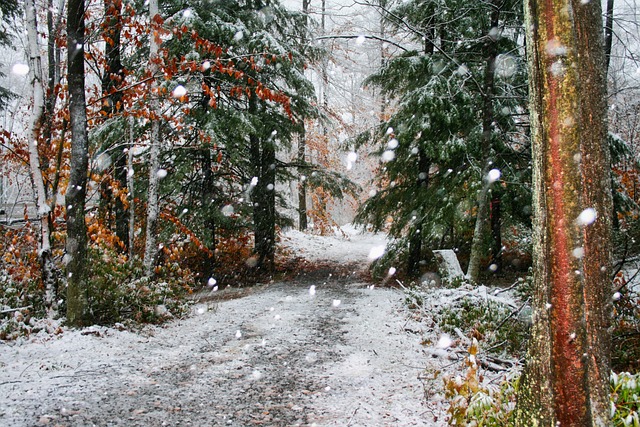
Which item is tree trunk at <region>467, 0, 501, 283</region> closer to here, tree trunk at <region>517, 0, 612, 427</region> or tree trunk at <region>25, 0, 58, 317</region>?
tree trunk at <region>517, 0, 612, 427</region>

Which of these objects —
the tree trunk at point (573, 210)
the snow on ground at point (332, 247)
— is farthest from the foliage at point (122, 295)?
the snow on ground at point (332, 247)

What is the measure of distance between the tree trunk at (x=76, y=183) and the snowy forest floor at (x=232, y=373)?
0.52 meters

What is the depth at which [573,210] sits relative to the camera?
8.54 ft

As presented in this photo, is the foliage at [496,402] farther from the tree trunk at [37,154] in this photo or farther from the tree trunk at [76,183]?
the tree trunk at [37,154]

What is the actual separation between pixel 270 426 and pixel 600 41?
4127 millimetres

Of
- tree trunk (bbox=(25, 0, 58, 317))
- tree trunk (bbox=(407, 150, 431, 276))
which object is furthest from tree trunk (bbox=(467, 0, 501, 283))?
tree trunk (bbox=(25, 0, 58, 317))

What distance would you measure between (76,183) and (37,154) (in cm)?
117

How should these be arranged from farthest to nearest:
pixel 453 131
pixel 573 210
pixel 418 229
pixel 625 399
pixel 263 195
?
pixel 263 195
pixel 418 229
pixel 453 131
pixel 625 399
pixel 573 210

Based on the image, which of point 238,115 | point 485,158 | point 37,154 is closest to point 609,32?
point 485,158

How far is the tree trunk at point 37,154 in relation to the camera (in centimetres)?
673

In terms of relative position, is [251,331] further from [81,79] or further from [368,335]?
[81,79]

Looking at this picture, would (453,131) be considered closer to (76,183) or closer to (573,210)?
(573,210)

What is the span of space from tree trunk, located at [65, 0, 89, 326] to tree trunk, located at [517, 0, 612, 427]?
6.52 metres

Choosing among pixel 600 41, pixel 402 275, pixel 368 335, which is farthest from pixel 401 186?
pixel 600 41
